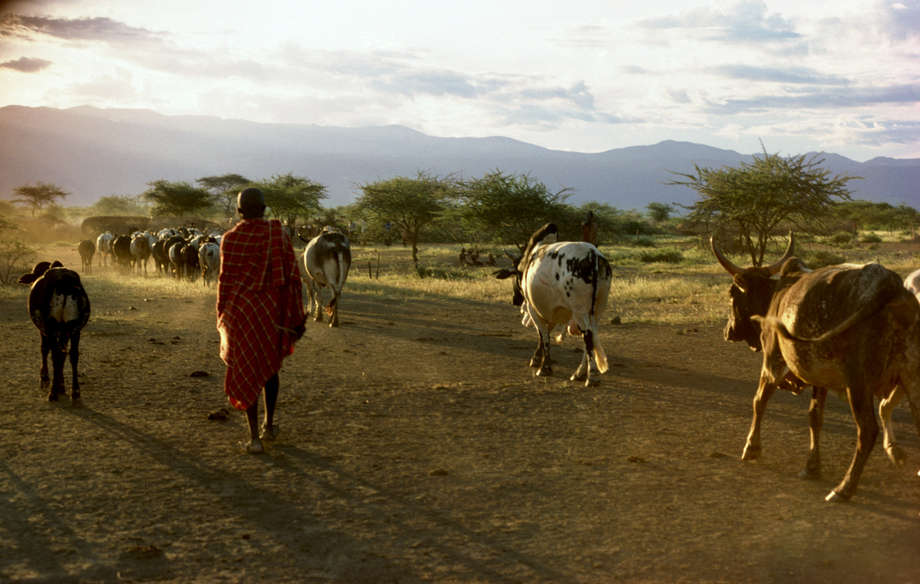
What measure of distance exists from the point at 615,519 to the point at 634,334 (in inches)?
334

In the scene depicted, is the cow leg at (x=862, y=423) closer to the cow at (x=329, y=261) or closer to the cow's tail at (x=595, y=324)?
the cow's tail at (x=595, y=324)

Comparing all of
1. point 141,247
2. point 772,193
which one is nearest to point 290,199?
point 141,247

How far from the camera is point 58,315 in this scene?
24.2 ft

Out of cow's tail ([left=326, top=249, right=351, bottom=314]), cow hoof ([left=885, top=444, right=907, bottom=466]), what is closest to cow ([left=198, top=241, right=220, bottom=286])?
cow's tail ([left=326, top=249, right=351, bottom=314])

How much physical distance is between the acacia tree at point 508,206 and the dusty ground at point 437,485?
19.9 meters

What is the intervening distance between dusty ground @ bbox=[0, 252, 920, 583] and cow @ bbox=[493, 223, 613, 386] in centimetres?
47

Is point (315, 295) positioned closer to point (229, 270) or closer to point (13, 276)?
point (229, 270)

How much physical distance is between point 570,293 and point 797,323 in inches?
145

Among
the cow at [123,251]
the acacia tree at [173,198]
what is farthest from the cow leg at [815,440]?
the acacia tree at [173,198]

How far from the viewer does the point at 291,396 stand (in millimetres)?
7852

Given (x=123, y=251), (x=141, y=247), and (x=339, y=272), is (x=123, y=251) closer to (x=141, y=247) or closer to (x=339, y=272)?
(x=141, y=247)

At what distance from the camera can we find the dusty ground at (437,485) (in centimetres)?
396

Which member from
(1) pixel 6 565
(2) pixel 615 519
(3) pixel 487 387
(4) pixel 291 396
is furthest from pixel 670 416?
(1) pixel 6 565

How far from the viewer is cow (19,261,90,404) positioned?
727 centimetres
